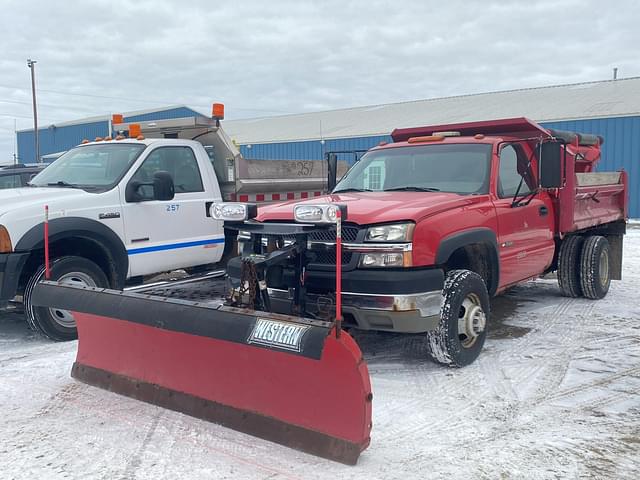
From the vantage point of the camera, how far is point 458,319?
4.97 m

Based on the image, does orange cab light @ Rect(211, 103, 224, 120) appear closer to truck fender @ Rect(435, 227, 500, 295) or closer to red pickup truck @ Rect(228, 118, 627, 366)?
red pickup truck @ Rect(228, 118, 627, 366)

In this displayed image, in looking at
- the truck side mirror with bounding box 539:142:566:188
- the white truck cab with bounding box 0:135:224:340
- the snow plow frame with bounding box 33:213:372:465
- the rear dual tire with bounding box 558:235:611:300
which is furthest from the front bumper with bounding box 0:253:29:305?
the rear dual tire with bounding box 558:235:611:300

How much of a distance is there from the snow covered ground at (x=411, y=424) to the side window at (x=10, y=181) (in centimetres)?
545

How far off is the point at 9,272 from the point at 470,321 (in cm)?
401

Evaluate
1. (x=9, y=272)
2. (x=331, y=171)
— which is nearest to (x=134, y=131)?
(x=331, y=171)

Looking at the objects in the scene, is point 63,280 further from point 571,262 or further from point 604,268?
point 604,268

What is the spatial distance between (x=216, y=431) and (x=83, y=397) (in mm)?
1256

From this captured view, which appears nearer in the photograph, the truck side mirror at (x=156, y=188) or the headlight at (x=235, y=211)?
the headlight at (x=235, y=211)

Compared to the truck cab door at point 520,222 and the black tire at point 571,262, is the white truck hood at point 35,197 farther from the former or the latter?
the black tire at point 571,262

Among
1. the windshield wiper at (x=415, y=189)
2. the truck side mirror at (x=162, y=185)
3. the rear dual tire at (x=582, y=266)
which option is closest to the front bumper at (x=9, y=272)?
the truck side mirror at (x=162, y=185)

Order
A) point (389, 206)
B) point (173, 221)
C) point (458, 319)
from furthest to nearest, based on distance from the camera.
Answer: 1. point (173, 221)
2. point (458, 319)
3. point (389, 206)

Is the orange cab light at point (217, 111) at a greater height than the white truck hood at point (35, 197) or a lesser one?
greater

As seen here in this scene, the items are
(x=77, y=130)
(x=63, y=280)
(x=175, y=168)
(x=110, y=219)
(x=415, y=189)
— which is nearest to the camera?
(x=415, y=189)

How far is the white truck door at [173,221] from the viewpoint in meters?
6.53
